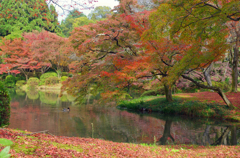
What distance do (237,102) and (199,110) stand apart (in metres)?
1.96

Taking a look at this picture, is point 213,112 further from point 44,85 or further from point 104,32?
point 44,85

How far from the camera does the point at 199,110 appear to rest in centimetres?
1107

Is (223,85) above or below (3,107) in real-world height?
above

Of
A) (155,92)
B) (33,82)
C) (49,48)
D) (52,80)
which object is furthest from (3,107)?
(33,82)

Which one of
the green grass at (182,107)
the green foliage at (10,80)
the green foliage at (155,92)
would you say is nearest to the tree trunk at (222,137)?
the green grass at (182,107)

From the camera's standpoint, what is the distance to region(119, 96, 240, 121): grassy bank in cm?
1007

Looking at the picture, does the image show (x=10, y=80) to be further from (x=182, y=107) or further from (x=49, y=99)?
(x=182, y=107)

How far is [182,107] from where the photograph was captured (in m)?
11.8

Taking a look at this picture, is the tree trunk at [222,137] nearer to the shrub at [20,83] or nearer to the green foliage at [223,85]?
the green foliage at [223,85]

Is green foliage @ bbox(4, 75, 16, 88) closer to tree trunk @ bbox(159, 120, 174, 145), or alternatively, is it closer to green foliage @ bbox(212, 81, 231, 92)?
tree trunk @ bbox(159, 120, 174, 145)

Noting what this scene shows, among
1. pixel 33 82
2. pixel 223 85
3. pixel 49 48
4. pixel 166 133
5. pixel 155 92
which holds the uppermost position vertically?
pixel 49 48

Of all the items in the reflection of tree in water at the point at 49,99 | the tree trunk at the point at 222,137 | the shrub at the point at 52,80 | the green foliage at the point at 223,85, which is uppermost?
the shrub at the point at 52,80

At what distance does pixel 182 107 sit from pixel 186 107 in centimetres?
24

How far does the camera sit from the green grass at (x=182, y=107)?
10.5 metres
